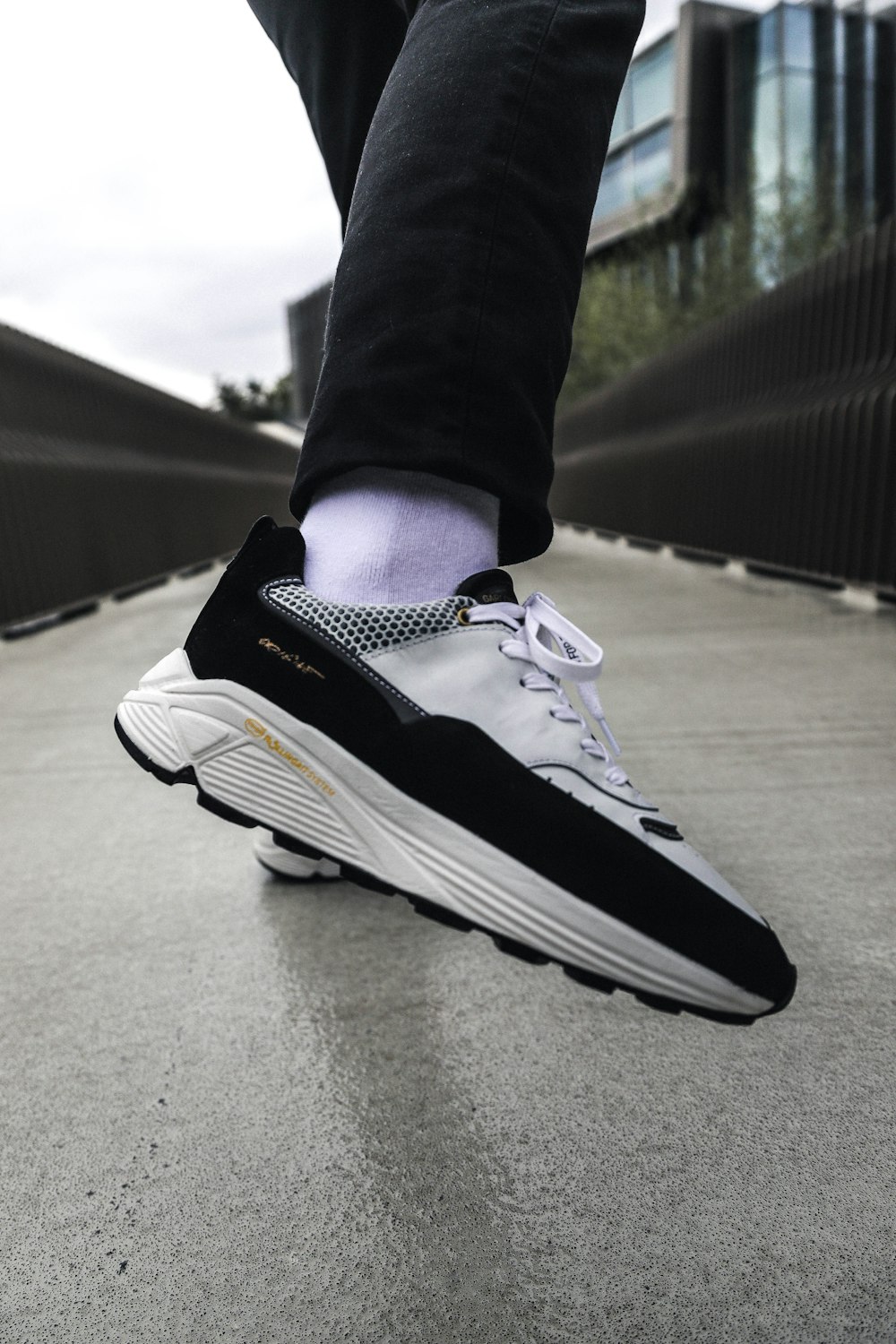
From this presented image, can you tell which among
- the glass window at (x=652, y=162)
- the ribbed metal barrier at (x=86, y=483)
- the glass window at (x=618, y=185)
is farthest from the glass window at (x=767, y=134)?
the ribbed metal barrier at (x=86, y=483)

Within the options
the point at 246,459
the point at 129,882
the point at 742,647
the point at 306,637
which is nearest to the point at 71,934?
the point at 129,882

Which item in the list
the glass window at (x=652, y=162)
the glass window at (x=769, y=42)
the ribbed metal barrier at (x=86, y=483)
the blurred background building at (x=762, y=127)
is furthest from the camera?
the glass window at (x=652, y=162)

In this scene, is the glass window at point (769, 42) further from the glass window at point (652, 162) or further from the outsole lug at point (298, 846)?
the outsole lug at point (298, 846)

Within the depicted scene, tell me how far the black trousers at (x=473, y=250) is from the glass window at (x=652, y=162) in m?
23.6

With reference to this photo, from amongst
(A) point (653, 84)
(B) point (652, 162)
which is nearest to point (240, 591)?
(B) point (652, 162)

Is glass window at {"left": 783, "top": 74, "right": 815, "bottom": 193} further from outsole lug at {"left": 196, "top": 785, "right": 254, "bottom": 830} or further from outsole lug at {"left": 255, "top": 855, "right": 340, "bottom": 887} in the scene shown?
outsole lug at {"left": 196, "top": 785, "right": 254, "bottom": 830}

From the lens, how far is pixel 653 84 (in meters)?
22.2

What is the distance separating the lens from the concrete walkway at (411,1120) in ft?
1.55

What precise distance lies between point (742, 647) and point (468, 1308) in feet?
7.27

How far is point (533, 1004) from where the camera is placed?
75cm

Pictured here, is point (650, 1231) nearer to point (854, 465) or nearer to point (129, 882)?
point (129, 882)

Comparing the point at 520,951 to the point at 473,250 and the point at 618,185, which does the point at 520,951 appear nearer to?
the point at 473,250

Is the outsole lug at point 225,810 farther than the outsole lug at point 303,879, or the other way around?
the outsole lug at point 303,879

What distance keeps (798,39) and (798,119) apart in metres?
1.76
